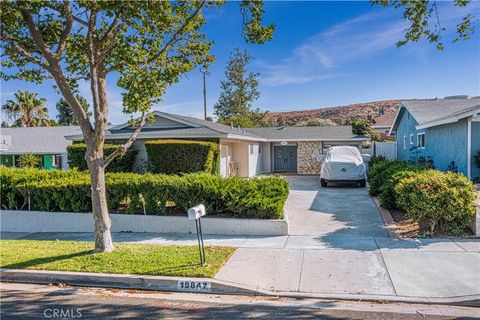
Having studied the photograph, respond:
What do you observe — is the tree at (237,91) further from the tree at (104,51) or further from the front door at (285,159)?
the tree at (104,51)

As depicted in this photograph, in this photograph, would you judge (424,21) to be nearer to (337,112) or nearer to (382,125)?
(382,125)

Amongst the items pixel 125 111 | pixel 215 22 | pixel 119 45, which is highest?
pixel 215 22

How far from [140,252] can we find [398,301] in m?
4.84

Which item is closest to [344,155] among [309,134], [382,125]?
[309,134]

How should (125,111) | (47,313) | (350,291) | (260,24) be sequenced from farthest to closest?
(125,111) < (260,24) < (350,291) < (47,313)

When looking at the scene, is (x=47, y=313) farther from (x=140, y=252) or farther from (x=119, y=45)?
(x=119, y=45)

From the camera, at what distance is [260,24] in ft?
24.6

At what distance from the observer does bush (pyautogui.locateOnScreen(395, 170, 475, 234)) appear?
7961mm

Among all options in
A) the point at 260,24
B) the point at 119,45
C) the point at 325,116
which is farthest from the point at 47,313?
the point at 325,116

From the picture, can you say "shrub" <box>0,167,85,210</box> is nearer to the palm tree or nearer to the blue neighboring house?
the blue neighboring house

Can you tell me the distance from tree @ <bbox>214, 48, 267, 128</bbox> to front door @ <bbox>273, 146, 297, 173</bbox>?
671 inches

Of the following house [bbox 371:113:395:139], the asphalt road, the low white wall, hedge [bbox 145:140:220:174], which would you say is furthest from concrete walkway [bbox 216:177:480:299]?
house [bbox 371:113:395:139]

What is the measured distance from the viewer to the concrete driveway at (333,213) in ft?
29.7

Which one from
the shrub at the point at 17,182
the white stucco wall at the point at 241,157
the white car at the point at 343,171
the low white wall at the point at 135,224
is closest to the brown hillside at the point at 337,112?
the white stucco wall at the point at 241,157
